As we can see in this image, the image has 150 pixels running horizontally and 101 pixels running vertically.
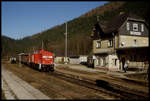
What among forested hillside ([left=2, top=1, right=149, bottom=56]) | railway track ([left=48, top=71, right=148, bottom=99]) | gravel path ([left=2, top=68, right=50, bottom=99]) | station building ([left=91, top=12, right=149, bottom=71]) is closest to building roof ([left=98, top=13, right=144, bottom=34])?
station building ([left=91, top=12, right=149, bottom=71])

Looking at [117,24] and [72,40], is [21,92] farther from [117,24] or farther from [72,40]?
[72,40]

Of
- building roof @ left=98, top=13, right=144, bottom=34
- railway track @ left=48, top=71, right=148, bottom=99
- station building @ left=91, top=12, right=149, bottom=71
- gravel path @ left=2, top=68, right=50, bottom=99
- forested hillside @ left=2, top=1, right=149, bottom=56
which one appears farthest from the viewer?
forested hillside @ left=2, top=1, right=149, bottom=56

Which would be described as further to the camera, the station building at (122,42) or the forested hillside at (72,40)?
the forested hillside at (72,40)

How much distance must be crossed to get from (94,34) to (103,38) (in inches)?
139

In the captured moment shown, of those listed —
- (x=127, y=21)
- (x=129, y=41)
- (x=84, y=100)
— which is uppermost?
(x=127, y=21)

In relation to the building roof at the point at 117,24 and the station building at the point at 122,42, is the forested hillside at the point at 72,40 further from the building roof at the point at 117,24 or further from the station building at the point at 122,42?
the station building at the point at 122,42

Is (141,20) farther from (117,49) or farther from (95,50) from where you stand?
(95,50)

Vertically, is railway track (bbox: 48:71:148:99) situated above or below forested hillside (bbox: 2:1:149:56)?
below

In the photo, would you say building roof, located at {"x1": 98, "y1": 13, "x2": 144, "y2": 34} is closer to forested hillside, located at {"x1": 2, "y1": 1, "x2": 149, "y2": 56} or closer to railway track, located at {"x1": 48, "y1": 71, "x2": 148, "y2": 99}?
forested hillside, located at {"x1": 2, "y1": 1, "x2": 149, "y2": 56}

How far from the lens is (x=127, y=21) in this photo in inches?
1133

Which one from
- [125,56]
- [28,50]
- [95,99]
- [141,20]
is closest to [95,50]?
[125,56]

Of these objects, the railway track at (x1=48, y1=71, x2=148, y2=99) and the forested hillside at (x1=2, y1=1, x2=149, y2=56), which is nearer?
the railway track at (x1=48, y1=71, x2=148, y2=99)

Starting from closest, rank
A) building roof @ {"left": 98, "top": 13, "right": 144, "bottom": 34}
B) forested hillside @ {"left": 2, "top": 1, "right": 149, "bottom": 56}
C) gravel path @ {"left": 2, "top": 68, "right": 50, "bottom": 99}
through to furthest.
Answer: gravel path @ {"left": 2, "top": 68, "right": 50, "bottom": 99}
building roof @ {"left": 98, "top": 13, "right": 144, "bottom": 34}
forested hillside @ {"left": 2, "top": 1, "right": 149, "bottom": 56}

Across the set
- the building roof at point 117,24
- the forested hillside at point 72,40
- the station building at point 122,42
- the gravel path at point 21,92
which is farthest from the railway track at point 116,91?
the forested hillside at point 72,40
